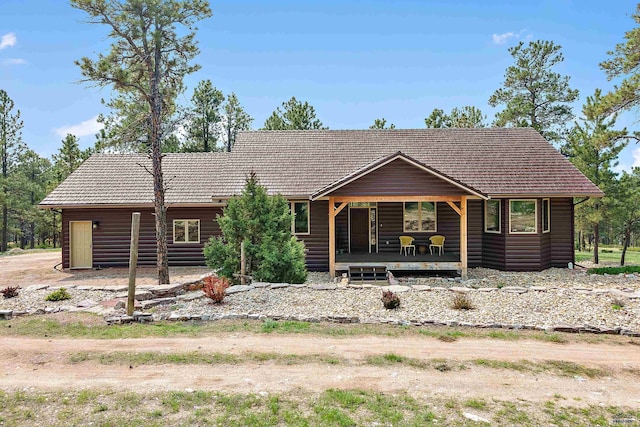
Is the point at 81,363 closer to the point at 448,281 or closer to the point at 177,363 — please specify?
the point at 177,363

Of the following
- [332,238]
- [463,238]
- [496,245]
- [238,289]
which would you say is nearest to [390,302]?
[238,289]

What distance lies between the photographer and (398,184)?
1398 centimetres

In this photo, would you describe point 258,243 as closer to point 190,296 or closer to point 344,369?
point 190,296

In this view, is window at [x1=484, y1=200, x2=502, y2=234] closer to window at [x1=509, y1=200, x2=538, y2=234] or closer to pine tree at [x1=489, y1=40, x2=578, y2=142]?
window at [x1=509, y1=200, x2=538, y2=234]

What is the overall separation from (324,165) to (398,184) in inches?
188

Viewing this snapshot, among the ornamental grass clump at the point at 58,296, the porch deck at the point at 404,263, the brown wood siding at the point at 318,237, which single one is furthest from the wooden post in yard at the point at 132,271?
the brown wood siding at the point at 318,237

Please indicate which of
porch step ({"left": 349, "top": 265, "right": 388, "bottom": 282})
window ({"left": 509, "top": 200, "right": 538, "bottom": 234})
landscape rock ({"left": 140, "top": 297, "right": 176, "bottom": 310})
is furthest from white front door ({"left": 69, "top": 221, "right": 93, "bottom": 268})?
window ({"left": 509, "top": 200, "right": 538, "bottom": 234})

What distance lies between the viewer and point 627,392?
199 inches

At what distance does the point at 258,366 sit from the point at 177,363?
125 centimetres

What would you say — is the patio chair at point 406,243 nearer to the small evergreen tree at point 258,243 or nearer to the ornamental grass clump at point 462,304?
the small evergreen tree at point 258,243

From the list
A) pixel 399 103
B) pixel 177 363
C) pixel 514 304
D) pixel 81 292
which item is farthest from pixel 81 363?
pixel 399 103

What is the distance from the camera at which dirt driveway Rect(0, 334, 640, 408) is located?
5081 mm

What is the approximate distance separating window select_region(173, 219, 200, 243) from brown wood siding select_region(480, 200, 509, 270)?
12.3m

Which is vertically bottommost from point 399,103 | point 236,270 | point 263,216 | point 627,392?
point 627,392
